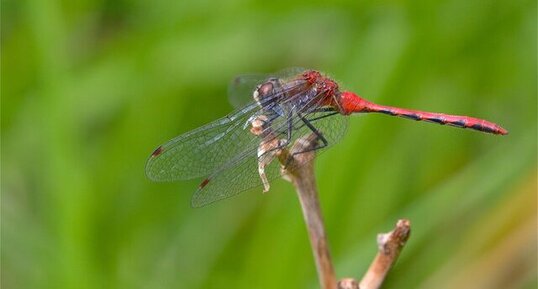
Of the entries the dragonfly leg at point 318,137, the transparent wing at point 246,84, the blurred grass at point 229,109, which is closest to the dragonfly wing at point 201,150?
the dragonfly leg at point 318,137

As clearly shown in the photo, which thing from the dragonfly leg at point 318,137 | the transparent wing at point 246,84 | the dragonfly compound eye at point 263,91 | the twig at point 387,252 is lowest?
the twig at point 387,252

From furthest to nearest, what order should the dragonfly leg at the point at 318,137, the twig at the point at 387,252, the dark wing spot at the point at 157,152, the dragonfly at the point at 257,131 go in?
the dark wing spot at the point at 157,152
the dragonfly at the point at 257,131
the dragonfly leg at the point at 318,137
the twig at the point at 387,252

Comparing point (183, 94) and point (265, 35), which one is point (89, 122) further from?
point (265, 35)

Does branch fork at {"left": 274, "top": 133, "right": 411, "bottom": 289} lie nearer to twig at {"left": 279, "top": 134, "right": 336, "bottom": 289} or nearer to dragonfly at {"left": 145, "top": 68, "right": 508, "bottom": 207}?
twig at {"left": 279, "top": 134, "right": 336, "bottom": 289}

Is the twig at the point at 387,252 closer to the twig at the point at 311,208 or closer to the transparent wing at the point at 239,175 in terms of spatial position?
the twig at the point at 311,208

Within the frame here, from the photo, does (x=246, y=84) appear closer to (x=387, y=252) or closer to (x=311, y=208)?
(x=311, y=208)

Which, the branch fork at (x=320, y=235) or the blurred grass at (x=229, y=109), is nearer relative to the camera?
the branch fork at (x=320, y=235)

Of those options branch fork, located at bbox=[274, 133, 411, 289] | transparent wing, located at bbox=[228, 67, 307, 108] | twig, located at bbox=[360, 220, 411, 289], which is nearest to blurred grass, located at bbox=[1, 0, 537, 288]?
transparent wing, located at bbox=[228, 67, 307, 108]
